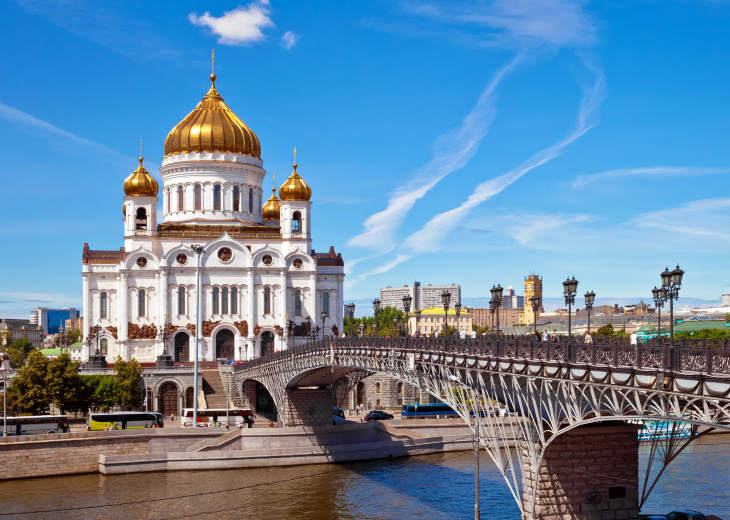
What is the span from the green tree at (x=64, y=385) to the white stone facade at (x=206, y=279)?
485 inches

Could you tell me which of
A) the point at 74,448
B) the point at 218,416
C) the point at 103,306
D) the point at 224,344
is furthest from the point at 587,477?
the point at 103,306

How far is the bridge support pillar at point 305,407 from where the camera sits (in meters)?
48.0

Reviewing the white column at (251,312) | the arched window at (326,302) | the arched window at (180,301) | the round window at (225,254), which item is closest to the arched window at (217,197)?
the round window at (225,254)

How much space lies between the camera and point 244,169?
7169 cm

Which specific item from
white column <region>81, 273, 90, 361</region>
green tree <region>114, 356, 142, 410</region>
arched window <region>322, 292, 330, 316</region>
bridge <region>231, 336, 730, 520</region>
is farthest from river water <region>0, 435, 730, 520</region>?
arched window <region>322, 292, 330, 316</region>

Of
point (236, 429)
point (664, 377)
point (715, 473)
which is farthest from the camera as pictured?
point (236, 429)

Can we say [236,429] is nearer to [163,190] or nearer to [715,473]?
[715,473]

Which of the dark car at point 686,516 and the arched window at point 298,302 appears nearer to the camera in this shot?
the dark car at point 686,516

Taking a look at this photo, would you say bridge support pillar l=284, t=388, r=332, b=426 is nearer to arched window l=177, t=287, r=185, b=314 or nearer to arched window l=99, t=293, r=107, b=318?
arched window l=177, t=287, r=185, b=314

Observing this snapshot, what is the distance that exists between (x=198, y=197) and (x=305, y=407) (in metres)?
28.5

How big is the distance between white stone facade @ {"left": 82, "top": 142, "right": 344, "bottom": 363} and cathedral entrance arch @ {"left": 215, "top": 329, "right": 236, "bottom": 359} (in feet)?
0.25

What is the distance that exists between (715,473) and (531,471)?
17559mm

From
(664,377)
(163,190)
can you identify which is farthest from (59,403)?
(664,377)

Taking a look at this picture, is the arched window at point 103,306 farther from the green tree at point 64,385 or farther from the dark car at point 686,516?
the dark car at point 686,516
